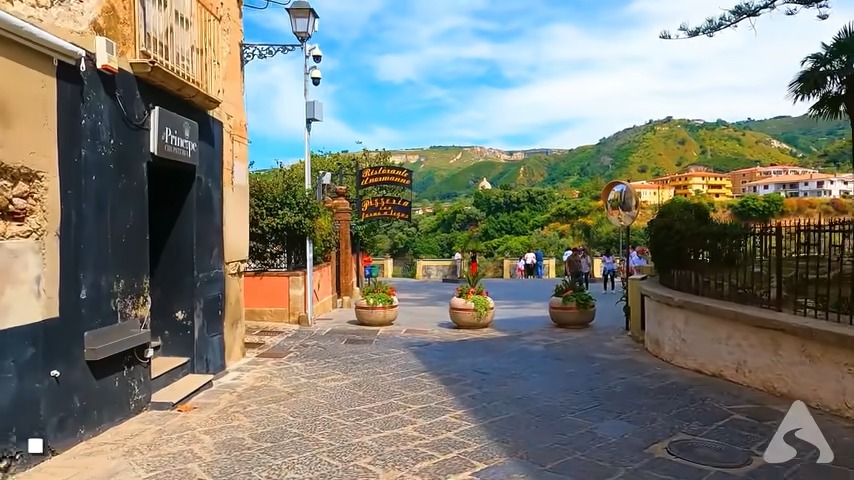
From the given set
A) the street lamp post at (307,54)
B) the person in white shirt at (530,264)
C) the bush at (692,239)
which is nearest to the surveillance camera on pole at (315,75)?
the street lamp post at (307,54)

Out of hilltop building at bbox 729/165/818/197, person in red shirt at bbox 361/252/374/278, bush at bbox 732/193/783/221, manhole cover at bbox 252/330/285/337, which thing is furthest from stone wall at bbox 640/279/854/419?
hilltop building at bbox 729/165/818/197

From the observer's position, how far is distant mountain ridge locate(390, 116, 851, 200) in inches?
4313

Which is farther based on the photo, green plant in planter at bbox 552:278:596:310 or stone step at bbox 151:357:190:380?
green plant in planter at bbox 552:278:596:310

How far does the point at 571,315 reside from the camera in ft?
39.7

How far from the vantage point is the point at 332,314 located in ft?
49.5

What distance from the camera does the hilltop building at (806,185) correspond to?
6900 cm

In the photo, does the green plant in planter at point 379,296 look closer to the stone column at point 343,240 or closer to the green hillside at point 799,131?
the stone column at point 343,240

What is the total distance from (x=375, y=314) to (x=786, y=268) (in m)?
7.69

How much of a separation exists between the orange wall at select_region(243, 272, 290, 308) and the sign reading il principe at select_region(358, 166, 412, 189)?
17.5 feet

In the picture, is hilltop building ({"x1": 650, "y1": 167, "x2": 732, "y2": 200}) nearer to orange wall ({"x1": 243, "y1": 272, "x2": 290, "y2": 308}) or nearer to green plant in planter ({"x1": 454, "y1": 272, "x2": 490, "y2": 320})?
green plant in planter ({"x1": 454, "y1": 272, "x2": 490, "y2": 320})

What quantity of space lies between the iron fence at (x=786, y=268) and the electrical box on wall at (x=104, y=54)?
685 cm

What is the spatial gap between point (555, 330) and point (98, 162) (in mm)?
8937

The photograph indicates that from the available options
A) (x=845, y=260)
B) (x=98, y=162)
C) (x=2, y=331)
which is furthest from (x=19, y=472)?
(x=845, y=260)

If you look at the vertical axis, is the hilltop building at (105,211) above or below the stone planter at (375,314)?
above
